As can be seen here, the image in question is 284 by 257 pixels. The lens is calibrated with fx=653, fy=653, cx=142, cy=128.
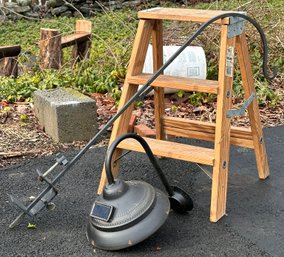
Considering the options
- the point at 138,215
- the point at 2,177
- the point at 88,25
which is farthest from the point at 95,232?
the point at 88,25

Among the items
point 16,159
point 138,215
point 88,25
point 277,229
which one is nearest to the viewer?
point 138,215

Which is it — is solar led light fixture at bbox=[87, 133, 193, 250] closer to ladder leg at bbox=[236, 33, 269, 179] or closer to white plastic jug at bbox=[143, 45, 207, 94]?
ladder leg at bbox=[236, 33, 269, 179]

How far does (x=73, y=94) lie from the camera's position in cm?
513

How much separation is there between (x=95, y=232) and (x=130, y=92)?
94cm

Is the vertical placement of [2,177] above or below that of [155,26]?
below

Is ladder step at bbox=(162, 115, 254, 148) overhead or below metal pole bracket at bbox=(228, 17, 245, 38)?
below

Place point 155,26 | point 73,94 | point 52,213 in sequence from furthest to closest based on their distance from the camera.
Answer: point 73,94
point 155,26
point 52,213

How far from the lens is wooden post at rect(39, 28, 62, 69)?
22.8ft

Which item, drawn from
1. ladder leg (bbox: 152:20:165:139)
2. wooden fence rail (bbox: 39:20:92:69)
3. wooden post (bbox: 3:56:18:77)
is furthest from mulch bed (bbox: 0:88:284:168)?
wooden post (bbox: 3:56:18:77)

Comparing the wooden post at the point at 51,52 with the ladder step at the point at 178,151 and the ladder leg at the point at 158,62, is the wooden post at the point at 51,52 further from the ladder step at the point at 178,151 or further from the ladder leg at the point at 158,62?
the ladder step at the point at 178,151

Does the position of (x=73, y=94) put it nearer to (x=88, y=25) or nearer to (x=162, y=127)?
(x=162, y=127)

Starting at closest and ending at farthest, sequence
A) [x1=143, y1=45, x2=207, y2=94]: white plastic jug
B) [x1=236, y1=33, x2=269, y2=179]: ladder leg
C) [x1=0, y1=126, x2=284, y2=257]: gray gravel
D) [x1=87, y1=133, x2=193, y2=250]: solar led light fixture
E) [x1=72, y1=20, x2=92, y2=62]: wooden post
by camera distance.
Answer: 1. [x1=87, y1=133, x2=193, y2=250]: solar led light fixture
2. [x1=0, y1=126, x2=284, y2=257]: gray gravel
3. [x1=236, y1=33, x2=269, y2=179]: ladder leg
4. [x1=143, y1=45, x2=207, y2=94]: white plastic jug
5. [x1=72, y1=20, x2=92, y2=62]: wooden post

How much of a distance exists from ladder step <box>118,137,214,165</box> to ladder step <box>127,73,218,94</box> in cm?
33

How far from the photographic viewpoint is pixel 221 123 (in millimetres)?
3518
